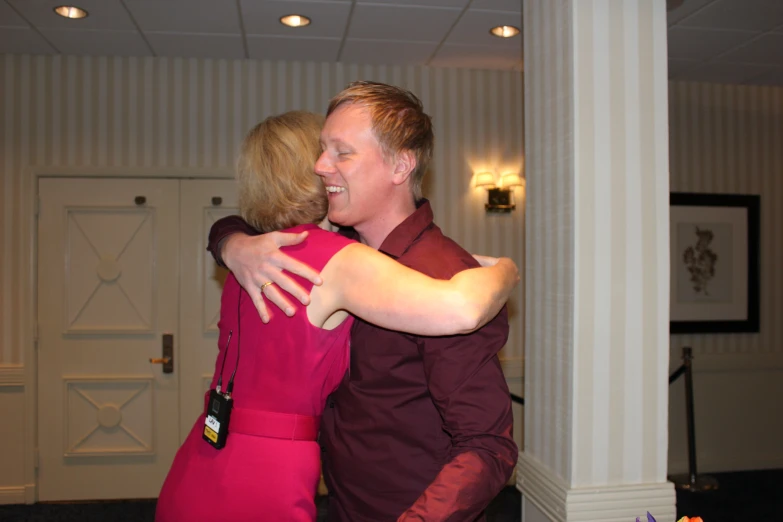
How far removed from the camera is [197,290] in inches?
192

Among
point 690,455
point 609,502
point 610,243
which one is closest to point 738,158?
point 690,455

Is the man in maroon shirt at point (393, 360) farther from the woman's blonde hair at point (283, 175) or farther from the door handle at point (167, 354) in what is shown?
the door handle at point (167, 354)

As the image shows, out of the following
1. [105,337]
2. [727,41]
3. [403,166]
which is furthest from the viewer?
[105,337]

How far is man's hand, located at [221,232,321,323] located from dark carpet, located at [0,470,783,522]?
11.2ft

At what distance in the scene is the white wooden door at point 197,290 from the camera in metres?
4.85

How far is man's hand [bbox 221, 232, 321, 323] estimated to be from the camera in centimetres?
118

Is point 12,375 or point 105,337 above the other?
point 105,337

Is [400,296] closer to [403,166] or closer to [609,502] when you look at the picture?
[403,166]

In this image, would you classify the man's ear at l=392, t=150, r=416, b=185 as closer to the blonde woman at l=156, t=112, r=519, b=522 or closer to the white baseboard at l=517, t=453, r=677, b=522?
the blonde woman at l=156, t=112, r=519, b=522

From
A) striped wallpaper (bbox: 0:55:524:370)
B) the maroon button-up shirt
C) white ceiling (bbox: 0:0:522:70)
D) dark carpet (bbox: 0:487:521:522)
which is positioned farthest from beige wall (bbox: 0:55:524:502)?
the maroon button-up shirt

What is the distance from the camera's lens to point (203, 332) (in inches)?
192

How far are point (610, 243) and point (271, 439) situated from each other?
50.6 inches

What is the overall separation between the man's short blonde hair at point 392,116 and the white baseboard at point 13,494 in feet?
15.1

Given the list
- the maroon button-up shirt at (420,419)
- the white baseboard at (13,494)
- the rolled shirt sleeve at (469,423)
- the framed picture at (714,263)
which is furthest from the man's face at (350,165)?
the framed picture at (714,263)
